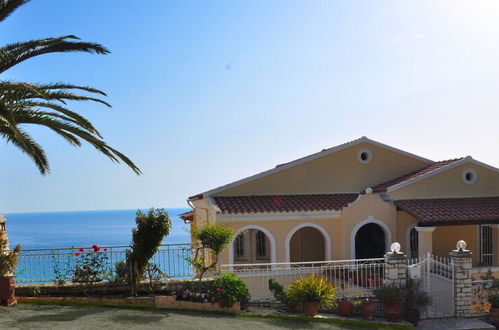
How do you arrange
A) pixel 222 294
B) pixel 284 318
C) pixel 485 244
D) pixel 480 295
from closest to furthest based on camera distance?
pixel 284 318, pixel 222 294, pixel 480 295, pixel 485 244

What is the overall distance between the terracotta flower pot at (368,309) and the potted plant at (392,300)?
0.36m

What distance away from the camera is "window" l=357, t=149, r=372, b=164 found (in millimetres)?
19391

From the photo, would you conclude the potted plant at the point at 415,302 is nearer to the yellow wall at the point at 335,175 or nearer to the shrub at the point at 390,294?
the shrub at the point at 390,294

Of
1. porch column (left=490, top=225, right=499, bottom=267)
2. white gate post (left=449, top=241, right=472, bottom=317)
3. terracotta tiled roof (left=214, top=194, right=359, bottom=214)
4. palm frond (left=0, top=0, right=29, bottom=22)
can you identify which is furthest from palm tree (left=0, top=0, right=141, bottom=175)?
porch column (left=490, top=225, right=499, bottom=267)

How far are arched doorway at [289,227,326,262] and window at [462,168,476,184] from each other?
6.76 metres

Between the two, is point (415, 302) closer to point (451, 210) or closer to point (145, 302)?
point (451, 210)

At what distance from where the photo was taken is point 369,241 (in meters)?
18.3

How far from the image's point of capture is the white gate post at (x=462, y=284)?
13.0 meters

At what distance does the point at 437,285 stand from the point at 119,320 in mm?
9801

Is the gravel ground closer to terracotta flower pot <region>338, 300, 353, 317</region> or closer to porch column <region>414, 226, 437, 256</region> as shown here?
terracotta flower pot <region>338, 300, 353, 317</region>

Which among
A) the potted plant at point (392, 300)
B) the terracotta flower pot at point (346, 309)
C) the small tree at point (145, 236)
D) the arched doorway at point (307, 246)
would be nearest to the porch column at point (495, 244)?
the arched doorway at point (307, 246)

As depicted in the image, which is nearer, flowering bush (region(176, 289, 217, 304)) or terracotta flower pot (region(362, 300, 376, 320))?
flowering bush (region(176, 289, 217, 304))

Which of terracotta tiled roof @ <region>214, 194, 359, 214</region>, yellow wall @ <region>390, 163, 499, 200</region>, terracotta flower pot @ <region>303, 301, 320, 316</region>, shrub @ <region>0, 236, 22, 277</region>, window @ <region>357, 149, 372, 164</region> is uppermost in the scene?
window @ <region>357, 149, 372, 164</region>

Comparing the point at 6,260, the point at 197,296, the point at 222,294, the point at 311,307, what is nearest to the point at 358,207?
the point at 311,307
